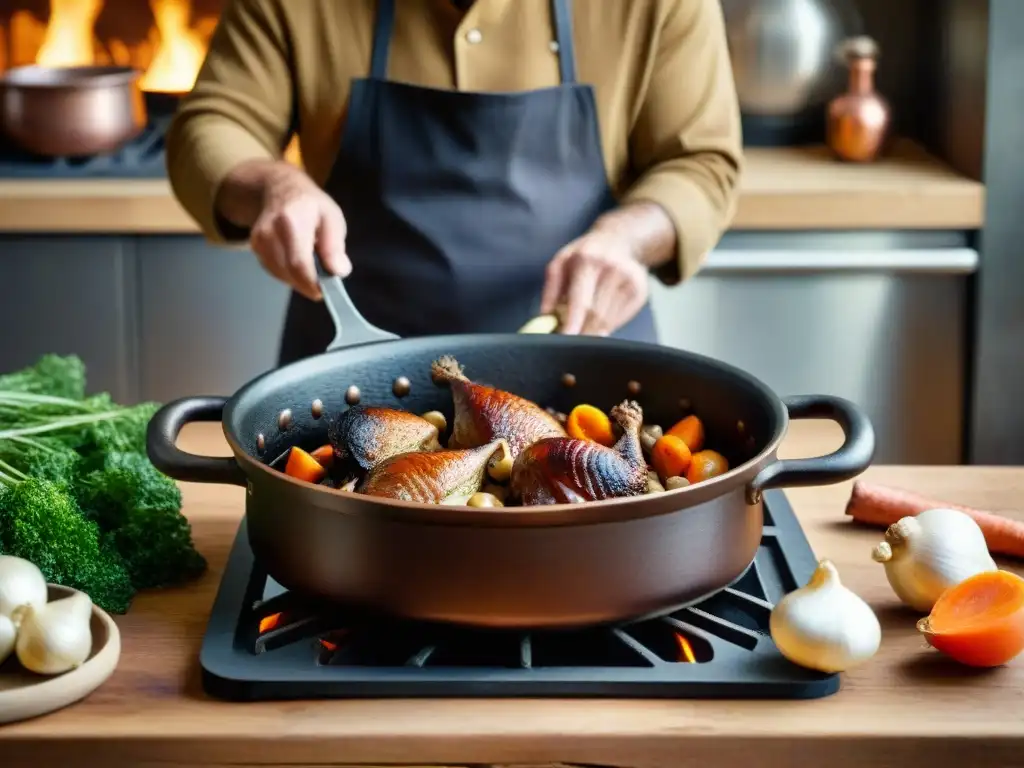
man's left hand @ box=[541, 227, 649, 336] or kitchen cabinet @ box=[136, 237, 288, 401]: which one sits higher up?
man's left hand @ box=[541, 227, 649, 336]

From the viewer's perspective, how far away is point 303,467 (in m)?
1.13

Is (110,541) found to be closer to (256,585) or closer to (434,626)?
(256,585)

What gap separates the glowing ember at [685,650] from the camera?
1.01 m

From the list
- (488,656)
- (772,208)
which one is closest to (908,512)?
(488,656)

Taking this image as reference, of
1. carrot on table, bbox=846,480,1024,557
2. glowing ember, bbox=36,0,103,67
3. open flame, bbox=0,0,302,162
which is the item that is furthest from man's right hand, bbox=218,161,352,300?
glowing ember, bbox=36,0,103,67

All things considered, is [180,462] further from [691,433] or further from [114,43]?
[114,43]

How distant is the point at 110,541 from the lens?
1.16 meters

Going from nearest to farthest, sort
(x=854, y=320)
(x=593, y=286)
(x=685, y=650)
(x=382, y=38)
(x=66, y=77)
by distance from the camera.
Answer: (x=685, y=650) < (x=593, y=286) < (x=382, y=38) < (x=854, y=320) < (x=66, y=77)

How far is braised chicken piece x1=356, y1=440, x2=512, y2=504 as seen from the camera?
1.01 metres

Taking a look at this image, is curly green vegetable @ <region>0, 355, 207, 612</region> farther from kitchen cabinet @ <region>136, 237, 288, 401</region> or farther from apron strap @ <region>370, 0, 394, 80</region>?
kitchen cabinet @ <region>136, 237, 288, 401</region>

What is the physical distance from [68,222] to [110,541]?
164 centimetres

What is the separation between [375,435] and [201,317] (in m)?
1.72

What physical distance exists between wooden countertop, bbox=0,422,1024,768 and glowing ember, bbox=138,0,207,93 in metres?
2.36

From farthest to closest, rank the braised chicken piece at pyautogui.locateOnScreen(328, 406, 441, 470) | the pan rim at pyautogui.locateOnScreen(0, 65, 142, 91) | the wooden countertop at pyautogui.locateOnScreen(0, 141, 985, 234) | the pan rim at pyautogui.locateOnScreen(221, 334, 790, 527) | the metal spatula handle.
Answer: the pan rim at pyautogui.locateOnScreen(0, 65, 142, 91), the wooden countertop at pyautogui.locateOnScreen(0, 141, 985, 234), the metal spatula handle, the braised chicken piece at pyautogui.locateOnScreen(328, 406, 441, 470), the pan rim at pyautogui.locateOnScreen(221, 334, 790, 527)
